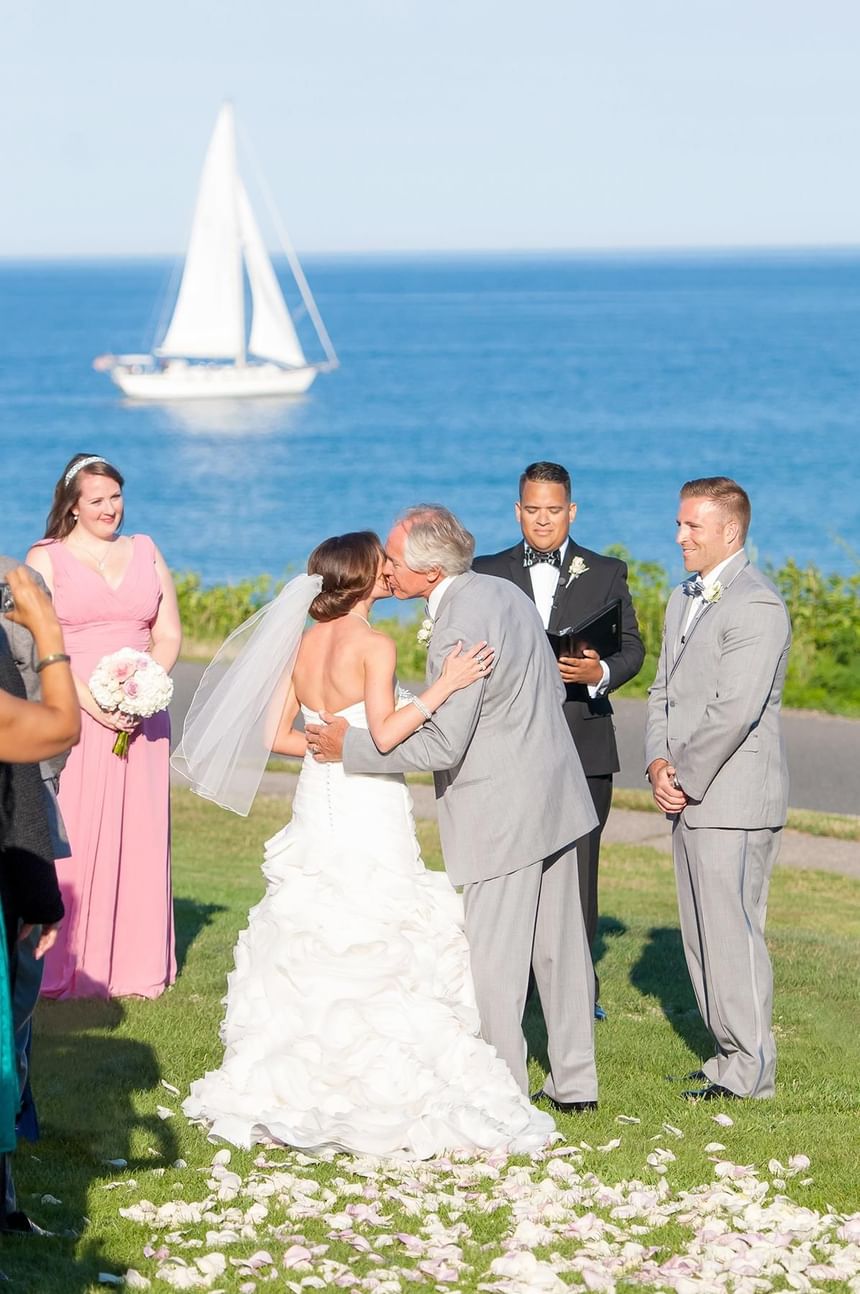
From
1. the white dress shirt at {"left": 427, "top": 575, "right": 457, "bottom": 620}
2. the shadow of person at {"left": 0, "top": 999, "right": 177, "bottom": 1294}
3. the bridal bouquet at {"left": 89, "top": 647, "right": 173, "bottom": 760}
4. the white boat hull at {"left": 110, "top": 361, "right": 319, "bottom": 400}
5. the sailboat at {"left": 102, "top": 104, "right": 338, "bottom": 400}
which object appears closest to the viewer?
the shadow of person at {"left": 0, "top": 999, "right": 177, "bottom": 1294}

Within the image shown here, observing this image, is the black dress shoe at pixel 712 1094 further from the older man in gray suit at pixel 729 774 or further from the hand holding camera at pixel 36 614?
the hand holding camera at pixel 36 614

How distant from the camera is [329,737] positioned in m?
6.18

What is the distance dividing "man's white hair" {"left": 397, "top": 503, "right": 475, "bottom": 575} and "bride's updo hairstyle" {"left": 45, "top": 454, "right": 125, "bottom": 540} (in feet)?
7.39

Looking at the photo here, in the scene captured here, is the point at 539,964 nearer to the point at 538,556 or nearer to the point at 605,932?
the point at 538,556

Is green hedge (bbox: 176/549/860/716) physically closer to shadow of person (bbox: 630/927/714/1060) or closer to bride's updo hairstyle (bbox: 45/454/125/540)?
shadow of person (bbox: 630/927/714/1060)

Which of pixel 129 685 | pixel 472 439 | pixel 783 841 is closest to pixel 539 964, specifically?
pixel 129 685

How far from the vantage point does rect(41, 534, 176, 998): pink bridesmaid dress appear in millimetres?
8039

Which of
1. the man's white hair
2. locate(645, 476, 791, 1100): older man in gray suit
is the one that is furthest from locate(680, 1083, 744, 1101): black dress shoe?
the man's white hair

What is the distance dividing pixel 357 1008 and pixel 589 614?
7.62ft

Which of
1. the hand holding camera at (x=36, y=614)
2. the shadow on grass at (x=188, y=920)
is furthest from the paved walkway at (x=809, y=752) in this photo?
the hand holding camera at (x=36, y=614)

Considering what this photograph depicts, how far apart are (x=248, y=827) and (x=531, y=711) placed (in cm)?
703

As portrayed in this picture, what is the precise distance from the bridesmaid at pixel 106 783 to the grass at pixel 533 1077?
21cm

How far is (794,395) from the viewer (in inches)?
3393

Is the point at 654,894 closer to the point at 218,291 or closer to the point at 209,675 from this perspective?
the point at 209,675
